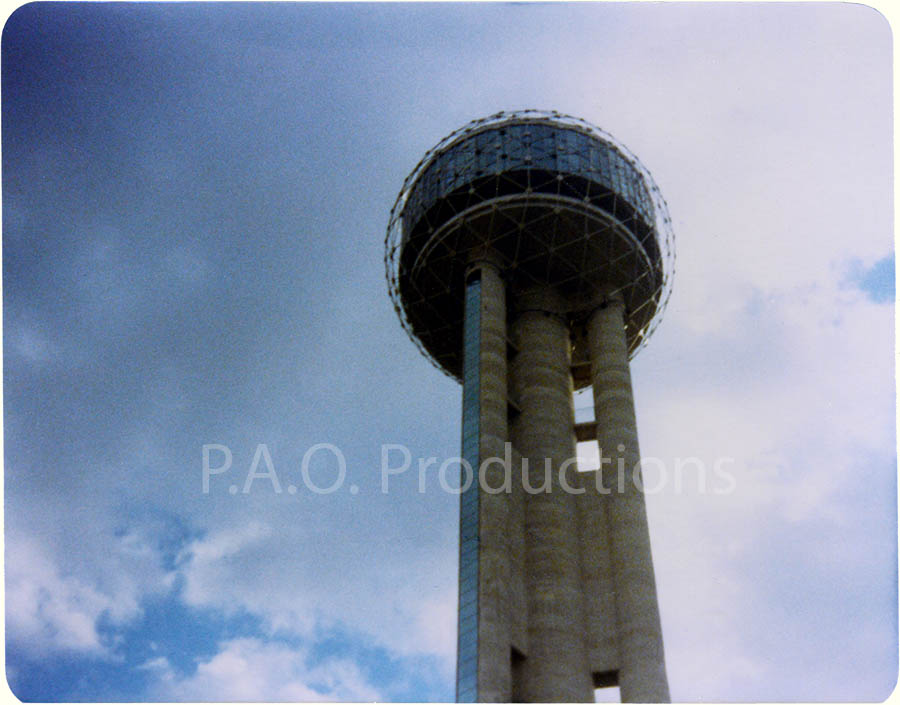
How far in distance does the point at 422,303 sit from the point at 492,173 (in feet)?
34.1

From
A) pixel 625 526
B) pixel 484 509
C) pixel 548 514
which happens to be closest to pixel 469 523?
pixel 484 509

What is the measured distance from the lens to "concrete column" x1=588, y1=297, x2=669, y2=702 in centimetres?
4578

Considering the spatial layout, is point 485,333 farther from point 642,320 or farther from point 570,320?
point 642,320

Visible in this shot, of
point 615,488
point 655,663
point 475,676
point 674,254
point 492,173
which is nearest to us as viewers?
point 475,676

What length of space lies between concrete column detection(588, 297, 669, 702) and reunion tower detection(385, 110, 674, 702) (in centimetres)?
10

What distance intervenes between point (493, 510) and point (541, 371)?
1280cm

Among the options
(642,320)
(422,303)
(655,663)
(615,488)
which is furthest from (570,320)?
(655,663)

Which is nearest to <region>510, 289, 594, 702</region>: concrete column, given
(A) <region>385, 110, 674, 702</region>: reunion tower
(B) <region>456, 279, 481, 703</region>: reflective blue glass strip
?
(A) <region>385, 110, 674, 702</region>: reunion tower

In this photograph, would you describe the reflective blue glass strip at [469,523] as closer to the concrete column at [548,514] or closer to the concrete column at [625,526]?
the concrete column at [548,514]

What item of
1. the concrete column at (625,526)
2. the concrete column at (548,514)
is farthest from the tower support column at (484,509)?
the concrete column at (625,526)

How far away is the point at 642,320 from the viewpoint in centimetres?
6562

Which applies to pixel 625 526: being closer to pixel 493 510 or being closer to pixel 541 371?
pixel 493 510

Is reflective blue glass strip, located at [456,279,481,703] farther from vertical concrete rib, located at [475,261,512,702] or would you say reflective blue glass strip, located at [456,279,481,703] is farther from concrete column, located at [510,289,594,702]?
concrete column, located at [510,289,594,702]

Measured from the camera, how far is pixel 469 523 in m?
47.2
